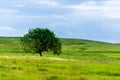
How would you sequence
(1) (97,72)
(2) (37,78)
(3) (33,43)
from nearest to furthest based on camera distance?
(2) (37,78) < (1) (97,72) < (3) (33,43)

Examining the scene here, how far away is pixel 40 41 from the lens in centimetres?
10688

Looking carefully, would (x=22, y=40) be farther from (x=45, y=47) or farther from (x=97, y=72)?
(x=97, y=72)

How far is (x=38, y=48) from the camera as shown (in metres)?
106

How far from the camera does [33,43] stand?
347 ft

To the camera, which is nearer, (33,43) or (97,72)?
(97,72)

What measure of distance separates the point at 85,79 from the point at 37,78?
4066mm

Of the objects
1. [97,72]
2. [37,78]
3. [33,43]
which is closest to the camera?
[37,78]

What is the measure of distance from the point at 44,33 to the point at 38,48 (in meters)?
6.45

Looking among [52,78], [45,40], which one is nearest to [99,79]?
[52,78]

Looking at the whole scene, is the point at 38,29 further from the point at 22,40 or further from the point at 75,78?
the point at 75,78

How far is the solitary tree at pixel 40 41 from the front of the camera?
4183 inches

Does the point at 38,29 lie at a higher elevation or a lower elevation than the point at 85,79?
higher

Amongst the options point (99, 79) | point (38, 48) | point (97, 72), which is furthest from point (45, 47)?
point (99, 79)

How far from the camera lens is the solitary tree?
349ft
